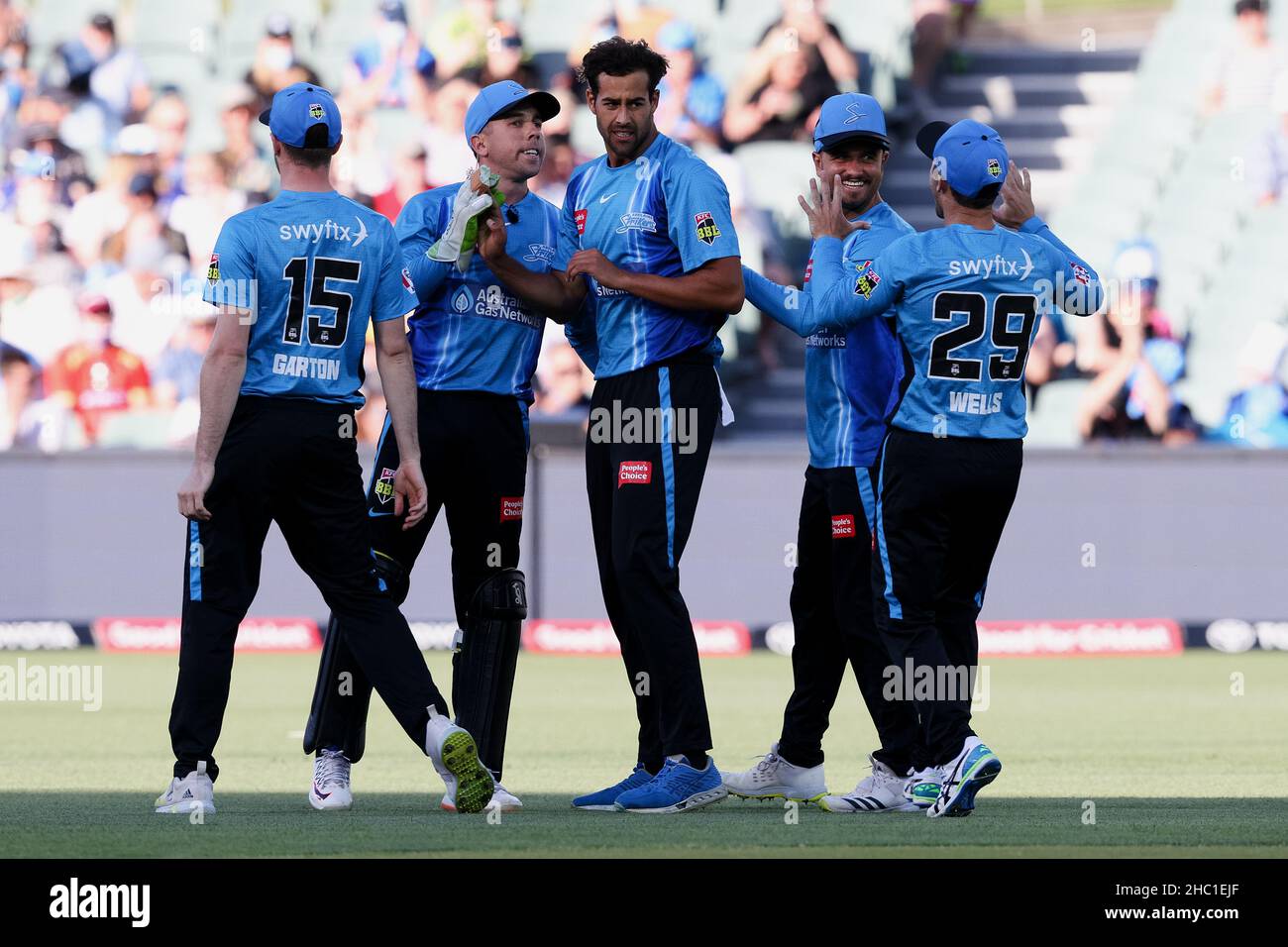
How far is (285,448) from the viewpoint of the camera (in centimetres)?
750

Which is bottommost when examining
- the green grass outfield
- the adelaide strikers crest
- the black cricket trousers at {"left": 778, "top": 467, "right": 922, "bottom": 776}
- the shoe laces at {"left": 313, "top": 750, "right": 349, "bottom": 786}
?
the green grass outfield

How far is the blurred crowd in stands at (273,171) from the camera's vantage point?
17.7 metres

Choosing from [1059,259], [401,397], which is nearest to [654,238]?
[401,397]

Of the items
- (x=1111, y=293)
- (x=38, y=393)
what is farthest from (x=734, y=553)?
(x=38, y=393)

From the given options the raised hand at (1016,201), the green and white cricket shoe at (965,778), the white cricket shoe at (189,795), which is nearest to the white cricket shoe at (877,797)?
the green and white cricket shoe at (965,778)

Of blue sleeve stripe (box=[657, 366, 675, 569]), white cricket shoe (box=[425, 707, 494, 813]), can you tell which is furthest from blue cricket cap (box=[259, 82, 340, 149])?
white cricket shoe (box=[425, 707, 494, 813])

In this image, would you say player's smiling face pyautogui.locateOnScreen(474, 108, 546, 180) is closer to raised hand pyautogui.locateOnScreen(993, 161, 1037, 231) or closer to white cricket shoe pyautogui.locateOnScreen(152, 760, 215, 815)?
raised hand pyautogui.locateOnScreen(993, 161, 1037, 231)

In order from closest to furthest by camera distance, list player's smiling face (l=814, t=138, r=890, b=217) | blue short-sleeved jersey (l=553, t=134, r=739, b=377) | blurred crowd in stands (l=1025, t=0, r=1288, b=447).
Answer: blue short-sleeved jersey (l=553, t=134, r=739, b=377), player's smiling face (l=814, t=138, r=890, b=217), blurred crowd in stands (l=1025, t=0, r=1288, b=447)

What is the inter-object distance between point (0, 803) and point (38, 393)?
11644 millimetres

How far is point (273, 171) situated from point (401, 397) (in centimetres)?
1343

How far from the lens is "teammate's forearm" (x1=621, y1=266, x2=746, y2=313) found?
7.83 meters

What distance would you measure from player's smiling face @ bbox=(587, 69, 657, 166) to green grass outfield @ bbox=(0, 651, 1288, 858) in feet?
8.27

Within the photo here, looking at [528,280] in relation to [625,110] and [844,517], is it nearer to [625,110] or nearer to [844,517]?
[625,110]
